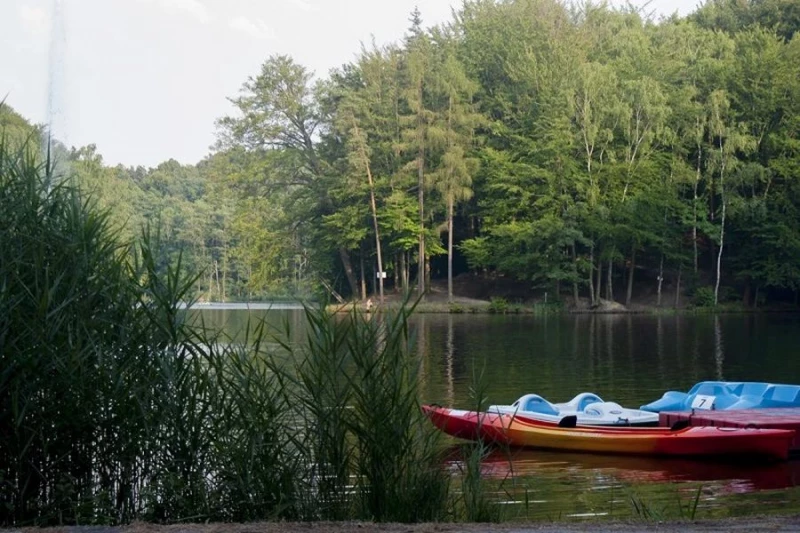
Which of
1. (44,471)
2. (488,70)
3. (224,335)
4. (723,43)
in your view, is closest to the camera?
(44,471)

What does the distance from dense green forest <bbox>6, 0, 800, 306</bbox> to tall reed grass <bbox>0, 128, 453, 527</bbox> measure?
1396 inches

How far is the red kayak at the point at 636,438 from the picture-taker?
13.1 metres

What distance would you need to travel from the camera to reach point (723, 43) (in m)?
50.2

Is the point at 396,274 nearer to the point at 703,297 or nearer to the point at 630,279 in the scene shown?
the point at 630,279

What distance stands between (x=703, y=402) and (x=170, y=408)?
11313mm

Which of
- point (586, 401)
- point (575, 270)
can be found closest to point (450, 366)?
point (586, 401)

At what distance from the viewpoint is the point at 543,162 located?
4919cm

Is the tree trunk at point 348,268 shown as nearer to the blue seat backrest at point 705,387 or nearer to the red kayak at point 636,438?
the blue seat backrest at point 705,387

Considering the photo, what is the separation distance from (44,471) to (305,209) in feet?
148

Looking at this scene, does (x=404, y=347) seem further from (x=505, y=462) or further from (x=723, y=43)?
(x=723, y=43)

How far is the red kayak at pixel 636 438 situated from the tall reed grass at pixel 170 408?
5.72 meters

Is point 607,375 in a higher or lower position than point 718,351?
lower

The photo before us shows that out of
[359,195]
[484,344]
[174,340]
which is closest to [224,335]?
[174,340]

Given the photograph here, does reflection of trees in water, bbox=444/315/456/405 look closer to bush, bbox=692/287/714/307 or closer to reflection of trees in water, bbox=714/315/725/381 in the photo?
reflection of trees in water, bbox=714/315/725/381
